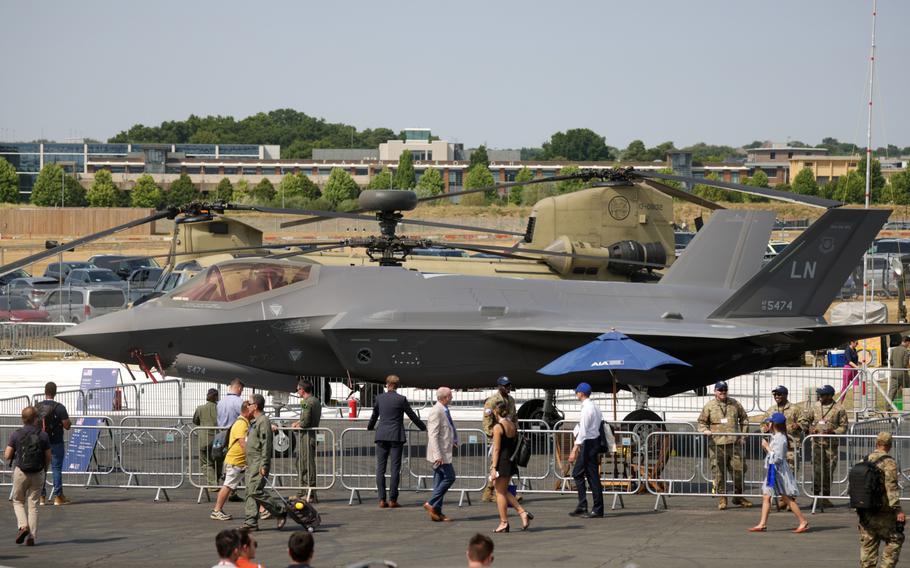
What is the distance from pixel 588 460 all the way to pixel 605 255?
13.5m

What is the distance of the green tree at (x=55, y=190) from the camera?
5354 inches

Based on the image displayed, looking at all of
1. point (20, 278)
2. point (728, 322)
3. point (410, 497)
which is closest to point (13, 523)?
point (410, 497)

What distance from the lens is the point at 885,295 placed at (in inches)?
1991

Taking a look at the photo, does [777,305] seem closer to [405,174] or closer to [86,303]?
[86,303]

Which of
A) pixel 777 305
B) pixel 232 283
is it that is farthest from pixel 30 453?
pixel 777 305

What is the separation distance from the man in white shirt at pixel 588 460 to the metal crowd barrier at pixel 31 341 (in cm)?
2638

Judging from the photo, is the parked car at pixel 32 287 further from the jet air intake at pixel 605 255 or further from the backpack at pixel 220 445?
the backpack at pixel 220 445

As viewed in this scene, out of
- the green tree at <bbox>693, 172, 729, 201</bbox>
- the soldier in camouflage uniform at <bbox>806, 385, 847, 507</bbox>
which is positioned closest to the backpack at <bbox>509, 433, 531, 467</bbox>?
the soldier in camouflage uniform at <bbox>806, 385, 847, 507</bbox>

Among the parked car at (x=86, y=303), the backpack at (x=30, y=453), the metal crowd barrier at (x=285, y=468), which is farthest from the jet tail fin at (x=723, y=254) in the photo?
the parked car at (x=86, y=303)

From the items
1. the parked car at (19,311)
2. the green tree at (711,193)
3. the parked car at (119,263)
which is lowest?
the parked car at (19,311)

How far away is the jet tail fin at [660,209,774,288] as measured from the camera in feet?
75.6

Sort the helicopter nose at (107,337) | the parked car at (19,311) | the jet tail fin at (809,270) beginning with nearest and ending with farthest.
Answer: the helicopter nose at (107,337), the jet tail fin at (809,270), the parked car at (19,311)

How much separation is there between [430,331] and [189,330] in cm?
408

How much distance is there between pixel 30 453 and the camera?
13.7 m
